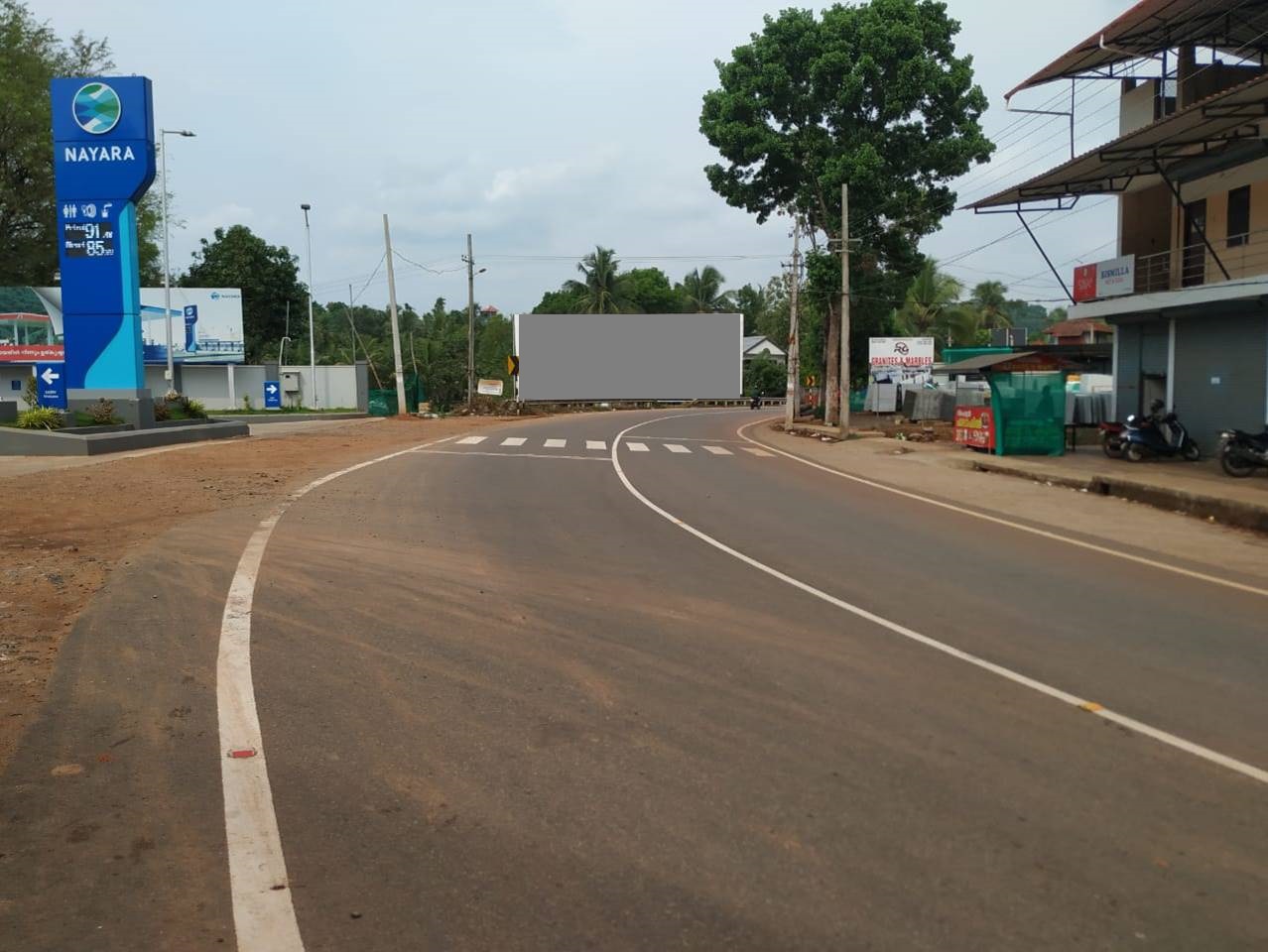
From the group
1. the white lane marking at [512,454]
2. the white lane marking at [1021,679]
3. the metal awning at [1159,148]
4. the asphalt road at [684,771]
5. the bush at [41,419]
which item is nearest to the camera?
the asphalt road at [684,771]

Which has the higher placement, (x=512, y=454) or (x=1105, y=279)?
(x=1105, y=279)

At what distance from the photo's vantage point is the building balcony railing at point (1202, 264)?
2289cm

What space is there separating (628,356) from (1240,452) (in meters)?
50.7

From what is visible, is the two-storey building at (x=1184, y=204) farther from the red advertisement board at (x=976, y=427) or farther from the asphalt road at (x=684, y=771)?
the asphalt road at (x=684, y=771)

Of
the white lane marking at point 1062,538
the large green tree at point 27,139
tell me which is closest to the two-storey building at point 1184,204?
the white lane marking at point 1062,538

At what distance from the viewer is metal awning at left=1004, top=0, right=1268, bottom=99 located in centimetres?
2142

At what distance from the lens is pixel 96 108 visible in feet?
90.3

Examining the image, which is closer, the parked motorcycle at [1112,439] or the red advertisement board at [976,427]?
the parked motorcycle at [1112,439]

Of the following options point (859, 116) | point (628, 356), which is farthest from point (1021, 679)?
point (628, 356)

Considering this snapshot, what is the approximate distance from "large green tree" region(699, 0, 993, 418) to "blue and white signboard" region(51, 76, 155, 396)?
21988mm

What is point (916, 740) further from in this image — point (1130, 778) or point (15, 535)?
point (15, 535)

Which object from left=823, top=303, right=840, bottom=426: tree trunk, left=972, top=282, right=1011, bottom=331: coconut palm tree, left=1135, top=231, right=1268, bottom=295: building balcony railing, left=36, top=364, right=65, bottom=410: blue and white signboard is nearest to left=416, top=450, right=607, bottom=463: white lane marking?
left=36, top=364, right=65, bottom=410: blue and white signboard

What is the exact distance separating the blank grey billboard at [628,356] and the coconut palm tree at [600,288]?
531 inches

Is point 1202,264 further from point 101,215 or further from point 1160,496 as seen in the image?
point 101,215
